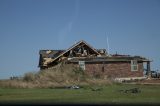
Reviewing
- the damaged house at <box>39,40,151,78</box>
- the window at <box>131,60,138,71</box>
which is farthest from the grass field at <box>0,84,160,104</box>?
the window at <box>131,60,138,71</box>

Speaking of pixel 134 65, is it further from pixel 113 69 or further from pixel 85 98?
pixel 85 98

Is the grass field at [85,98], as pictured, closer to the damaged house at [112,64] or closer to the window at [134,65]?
the damaged house at [112,64]

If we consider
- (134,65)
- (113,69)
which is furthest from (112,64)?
(134,65)

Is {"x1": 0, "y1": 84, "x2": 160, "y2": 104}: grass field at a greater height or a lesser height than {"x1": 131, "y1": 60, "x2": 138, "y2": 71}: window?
lesser

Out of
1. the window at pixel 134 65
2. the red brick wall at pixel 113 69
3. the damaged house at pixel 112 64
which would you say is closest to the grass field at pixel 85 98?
the damaged house at pixel 112 64

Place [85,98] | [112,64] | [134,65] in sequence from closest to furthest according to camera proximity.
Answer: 1. [85,98]
2. [112,64]
3. [134,65]

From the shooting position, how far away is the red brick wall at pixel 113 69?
46.7 meters

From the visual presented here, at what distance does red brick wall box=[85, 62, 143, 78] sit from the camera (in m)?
46.7

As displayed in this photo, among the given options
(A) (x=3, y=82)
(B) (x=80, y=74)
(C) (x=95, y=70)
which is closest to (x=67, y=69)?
(B) (x=80, y=74)

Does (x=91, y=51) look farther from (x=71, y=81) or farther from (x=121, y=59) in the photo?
(x=71, y=81)

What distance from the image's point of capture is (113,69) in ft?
155

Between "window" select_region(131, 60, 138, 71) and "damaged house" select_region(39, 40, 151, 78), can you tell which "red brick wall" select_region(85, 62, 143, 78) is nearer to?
"damaged house" select_region(39, 40, 151, 78)

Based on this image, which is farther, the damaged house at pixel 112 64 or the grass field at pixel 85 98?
the damaged house at pixel 112 64

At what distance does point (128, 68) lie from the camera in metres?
47.6
